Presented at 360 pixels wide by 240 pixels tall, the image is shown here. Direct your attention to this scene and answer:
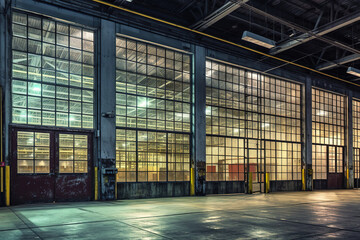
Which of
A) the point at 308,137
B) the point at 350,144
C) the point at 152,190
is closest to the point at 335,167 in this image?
the point at 350,144

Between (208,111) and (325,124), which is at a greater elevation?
(208,111)

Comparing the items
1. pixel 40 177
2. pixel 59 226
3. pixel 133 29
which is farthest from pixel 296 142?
pixel 59 226

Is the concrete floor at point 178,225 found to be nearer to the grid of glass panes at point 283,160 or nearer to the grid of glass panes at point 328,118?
the grid of glass panes at point 283,160

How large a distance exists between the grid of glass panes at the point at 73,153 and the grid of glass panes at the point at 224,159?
240 inches

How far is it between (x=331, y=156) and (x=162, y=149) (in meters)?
13.6

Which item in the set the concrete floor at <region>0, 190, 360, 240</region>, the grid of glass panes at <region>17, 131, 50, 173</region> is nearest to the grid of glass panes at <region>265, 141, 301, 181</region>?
the concrete floor at <region>0, 190, 360, 240</region>

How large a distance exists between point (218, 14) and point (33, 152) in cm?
895

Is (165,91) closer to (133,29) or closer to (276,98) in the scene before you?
(133,29)

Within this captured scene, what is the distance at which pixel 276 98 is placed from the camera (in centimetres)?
1900

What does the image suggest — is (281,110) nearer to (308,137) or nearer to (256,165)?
(308,137)

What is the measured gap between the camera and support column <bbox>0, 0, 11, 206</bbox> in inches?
402

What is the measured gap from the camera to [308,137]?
20.2 meters

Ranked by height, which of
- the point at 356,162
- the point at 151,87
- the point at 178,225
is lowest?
the point at 356,162

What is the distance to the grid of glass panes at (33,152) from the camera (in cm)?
1080
